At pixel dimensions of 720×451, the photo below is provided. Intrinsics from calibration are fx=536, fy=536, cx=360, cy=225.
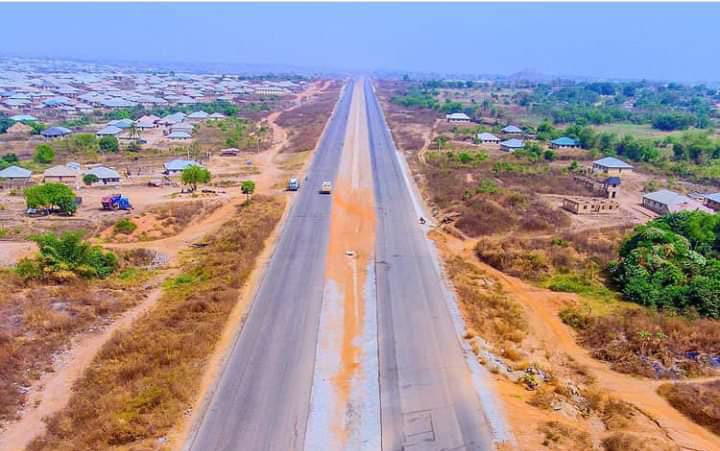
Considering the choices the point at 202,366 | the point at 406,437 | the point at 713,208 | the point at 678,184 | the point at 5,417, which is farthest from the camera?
the point at 678,184

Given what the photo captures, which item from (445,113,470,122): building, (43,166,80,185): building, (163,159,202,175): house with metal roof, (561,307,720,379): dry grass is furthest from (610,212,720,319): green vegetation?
(445,113,470,122): building

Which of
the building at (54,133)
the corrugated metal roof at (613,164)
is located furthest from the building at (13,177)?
the corrugated metal roof at (613,164)

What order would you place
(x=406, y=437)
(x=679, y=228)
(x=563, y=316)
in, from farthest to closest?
(x=679, y=228) → (x=563, y=316) → (x=406, y=437)

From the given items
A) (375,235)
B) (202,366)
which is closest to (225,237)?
(375,235)

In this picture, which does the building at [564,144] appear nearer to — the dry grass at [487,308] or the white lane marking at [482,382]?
the dry grass at [487,308]

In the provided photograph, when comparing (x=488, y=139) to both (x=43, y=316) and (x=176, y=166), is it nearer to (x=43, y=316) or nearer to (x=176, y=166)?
(x=176, y=166)

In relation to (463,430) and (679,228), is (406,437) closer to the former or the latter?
(463,430)

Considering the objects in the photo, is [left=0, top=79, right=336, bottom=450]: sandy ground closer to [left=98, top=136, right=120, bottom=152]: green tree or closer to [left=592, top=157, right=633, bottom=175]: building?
[left=98, top=136, right=120, bottom=152]: green tree
